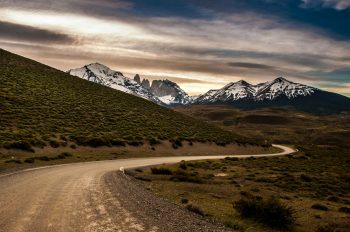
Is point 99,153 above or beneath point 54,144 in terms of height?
beneath

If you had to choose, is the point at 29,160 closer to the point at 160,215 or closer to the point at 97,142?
the point at 97,142

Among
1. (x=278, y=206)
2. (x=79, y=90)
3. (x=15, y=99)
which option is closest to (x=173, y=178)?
(x=278, y=206)

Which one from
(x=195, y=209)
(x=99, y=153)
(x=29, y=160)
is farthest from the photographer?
(x=99, y=153)

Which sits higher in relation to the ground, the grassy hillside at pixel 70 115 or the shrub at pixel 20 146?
the grassy hillside at pixel 70 115

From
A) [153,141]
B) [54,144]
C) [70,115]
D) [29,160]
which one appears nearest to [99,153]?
→ [54,144]

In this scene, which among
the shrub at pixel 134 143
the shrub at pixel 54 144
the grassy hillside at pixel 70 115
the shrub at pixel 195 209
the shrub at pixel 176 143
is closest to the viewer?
the shrub at pixel 195 209

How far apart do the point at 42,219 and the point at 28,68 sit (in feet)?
309

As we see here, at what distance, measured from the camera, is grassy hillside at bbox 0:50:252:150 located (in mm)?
57344

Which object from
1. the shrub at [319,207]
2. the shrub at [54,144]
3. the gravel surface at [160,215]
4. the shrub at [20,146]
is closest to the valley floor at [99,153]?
the shrub at [54,144]

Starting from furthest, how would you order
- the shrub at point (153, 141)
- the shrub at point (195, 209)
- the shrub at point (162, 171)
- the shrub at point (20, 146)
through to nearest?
the shrub at point (153, 141) → the shrub at point (20, 146) → the shrub at point (162, 171) → the shrub at point (195, 209)

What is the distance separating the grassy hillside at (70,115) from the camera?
57.3 m

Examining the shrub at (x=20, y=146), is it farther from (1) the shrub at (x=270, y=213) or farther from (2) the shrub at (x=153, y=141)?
(1) the shrub at (x=270, y=213)

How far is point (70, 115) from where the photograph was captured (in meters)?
73.2

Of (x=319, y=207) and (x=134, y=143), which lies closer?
(x=319, y=207)
